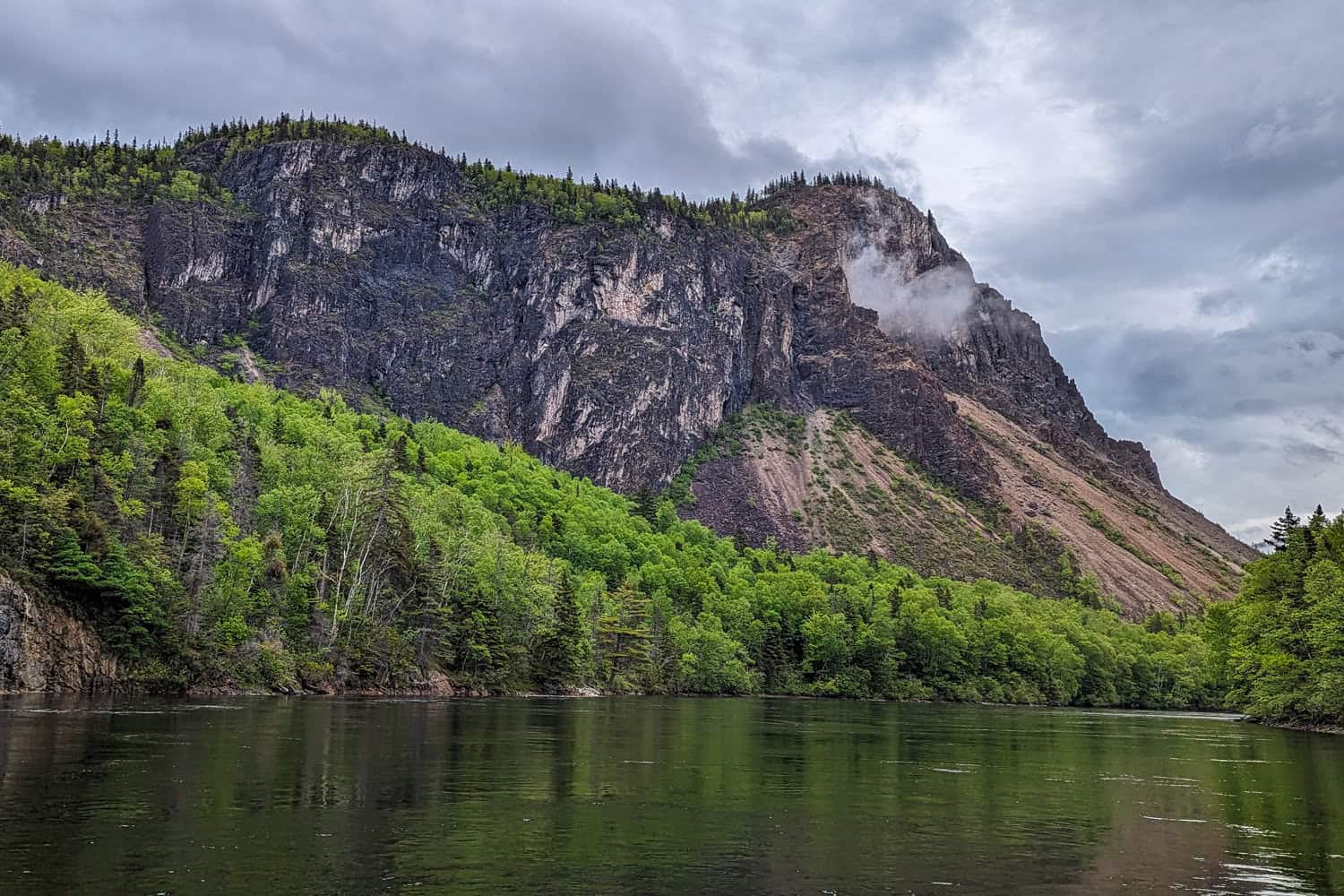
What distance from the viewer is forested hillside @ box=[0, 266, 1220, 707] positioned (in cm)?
7219

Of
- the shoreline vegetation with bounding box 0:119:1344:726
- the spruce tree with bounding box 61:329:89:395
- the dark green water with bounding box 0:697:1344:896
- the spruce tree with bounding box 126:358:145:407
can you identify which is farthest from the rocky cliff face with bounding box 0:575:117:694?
the spruce tree with bounding box 126:358:145:407

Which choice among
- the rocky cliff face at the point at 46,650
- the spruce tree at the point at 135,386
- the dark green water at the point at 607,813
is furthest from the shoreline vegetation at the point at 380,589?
the dark green water at the point at 607,813

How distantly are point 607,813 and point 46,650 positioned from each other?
49103mm

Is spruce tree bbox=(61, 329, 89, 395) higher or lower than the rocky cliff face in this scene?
higher

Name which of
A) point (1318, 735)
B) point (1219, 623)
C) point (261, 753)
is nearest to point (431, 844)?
point (261, 753)

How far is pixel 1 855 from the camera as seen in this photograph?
1902 cm

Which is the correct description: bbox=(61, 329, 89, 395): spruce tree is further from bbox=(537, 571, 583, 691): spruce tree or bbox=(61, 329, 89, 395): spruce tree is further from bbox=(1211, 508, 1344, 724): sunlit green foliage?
bbox=(1211, 508, 1344, 724): sunlit green foliage

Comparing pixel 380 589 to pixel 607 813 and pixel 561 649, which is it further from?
pixel 607 813

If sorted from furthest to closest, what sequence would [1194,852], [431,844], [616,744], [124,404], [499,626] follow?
[499,626]
[124,404]
[616,744]
[1194,852]
[431,844]

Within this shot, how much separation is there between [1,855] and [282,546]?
2969 inches

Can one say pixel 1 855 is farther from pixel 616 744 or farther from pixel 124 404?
pixel 124 404

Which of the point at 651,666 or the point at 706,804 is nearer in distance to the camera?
the point at 706,804

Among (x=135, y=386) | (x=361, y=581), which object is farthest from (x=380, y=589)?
(x=135, y=386)

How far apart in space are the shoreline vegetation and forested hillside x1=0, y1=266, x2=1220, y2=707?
0.83 feet
